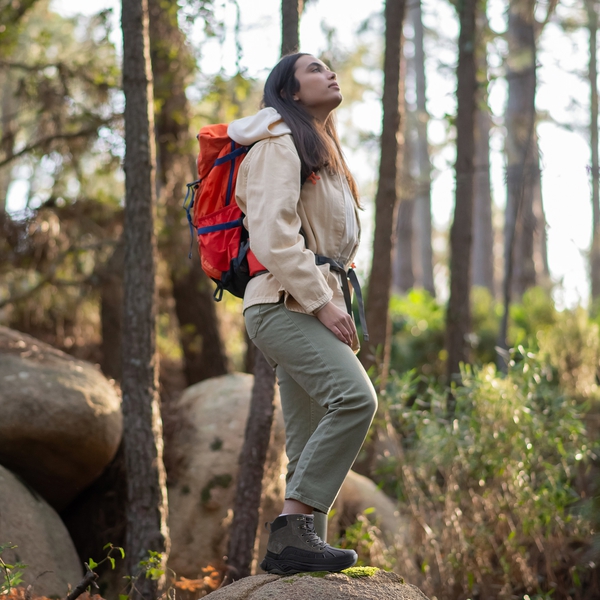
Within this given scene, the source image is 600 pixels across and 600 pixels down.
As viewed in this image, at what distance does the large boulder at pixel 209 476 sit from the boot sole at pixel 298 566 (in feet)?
7.64

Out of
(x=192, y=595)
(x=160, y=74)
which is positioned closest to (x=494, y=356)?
(x=160, y=74)

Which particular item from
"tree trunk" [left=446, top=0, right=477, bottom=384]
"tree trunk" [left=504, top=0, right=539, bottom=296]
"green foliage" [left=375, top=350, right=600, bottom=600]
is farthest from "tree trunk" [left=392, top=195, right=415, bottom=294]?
"green foliage" [left=375, top=350, right=600, bottom=600]

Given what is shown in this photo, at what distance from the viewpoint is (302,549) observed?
283 centimetres

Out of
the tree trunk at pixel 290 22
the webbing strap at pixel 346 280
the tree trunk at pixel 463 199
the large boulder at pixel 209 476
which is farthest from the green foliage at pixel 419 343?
the webbing strap at pixel 346 280

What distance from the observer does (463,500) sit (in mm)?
5477

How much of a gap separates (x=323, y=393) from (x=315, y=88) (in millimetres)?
1338

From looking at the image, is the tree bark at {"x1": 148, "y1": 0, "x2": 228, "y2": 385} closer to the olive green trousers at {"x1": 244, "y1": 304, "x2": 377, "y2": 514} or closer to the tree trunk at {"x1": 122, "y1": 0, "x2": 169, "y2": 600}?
the tree trunk at {"x1": 122, "y1": 0, "x2": 169, "y2": 600}

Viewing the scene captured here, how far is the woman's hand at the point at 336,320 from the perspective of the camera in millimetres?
2818

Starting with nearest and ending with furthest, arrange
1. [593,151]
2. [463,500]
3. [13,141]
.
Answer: [463,500]
[13,141]
[593,151]

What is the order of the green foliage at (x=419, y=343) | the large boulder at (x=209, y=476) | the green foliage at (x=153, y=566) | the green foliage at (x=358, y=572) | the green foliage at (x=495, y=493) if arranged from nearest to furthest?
the green foliage at (x=358, y=572) < the green foliage at (x=153, y=566) < the green foliage at (x=495, y=493) < the large boulder at (x=209, y=476) < the green foliage at (x=419, y=343)

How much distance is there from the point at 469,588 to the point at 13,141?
21.0 ft

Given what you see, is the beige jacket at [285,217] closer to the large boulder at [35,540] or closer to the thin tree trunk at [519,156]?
the large boulder at [35,540]

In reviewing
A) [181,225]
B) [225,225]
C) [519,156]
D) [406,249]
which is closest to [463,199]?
[181,225]

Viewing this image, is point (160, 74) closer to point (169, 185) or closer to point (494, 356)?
point (169, 185)
